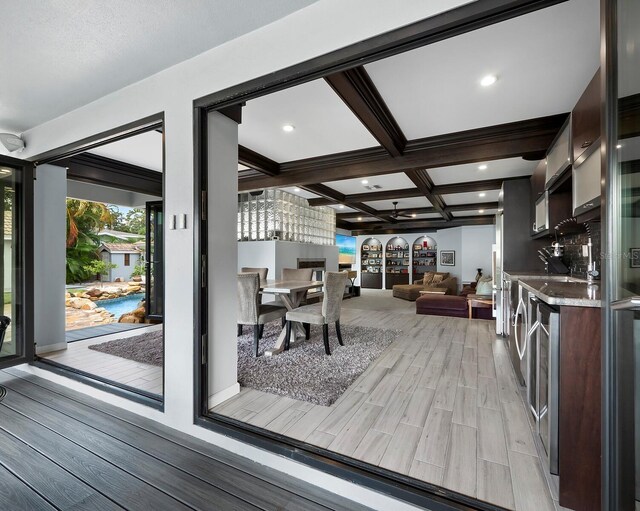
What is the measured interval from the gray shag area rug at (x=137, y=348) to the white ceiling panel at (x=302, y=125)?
8.56ft

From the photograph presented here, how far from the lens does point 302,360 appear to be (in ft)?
10.0

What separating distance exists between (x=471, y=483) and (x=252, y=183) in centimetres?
438

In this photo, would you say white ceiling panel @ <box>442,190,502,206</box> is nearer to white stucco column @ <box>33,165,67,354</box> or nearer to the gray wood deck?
the gray wood deck

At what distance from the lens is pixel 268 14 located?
4.94ft

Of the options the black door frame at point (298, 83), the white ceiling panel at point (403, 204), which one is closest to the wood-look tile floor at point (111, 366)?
the black door frame at point (298, 83)

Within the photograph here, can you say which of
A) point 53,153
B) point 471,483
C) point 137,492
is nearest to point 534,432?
point 471,483

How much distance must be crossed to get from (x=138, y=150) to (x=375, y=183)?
3.64 metres

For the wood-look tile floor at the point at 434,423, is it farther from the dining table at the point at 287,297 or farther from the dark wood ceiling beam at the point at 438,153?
the dark wood ceiling beam at the point at 438,153

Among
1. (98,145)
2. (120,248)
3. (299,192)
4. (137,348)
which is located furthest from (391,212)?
(120,248)

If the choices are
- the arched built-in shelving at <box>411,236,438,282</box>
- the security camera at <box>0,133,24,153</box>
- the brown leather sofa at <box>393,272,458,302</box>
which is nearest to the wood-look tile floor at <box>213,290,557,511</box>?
the security camera at <box>0,133,24,153</box>

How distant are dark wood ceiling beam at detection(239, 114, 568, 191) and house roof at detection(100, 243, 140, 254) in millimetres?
6141

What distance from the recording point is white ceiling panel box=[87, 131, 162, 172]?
3.33 meters

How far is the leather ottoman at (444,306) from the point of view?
5363 millimetres

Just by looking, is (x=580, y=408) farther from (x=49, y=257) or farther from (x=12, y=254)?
(x=49, y=257)
